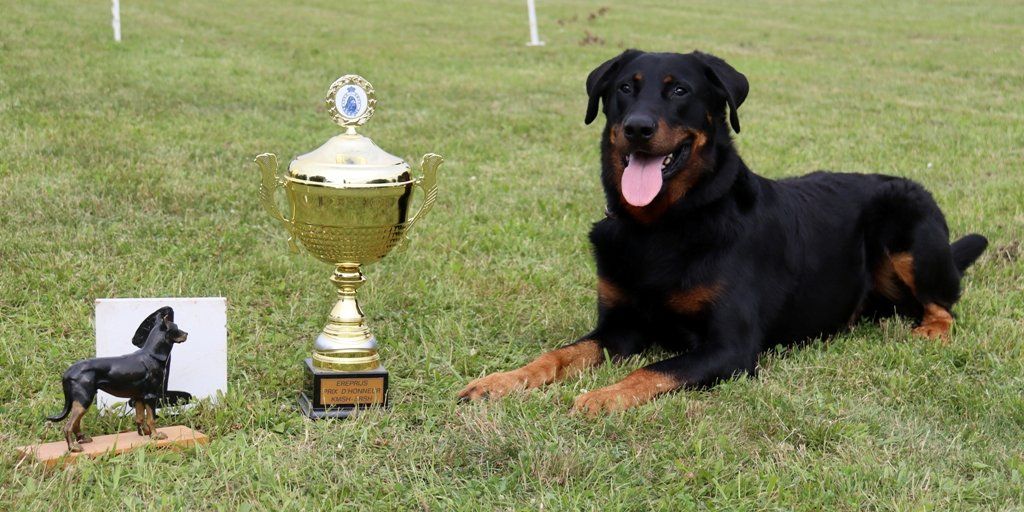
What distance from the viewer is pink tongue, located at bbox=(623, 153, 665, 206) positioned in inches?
145

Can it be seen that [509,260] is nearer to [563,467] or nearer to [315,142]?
[563,467]

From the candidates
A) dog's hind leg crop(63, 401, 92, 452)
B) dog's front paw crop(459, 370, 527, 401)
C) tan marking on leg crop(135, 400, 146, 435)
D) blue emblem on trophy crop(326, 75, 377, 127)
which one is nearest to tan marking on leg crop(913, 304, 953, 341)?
dog's front paw crop(459, 370, 527, 401)

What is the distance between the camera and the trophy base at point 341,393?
3.26 metres

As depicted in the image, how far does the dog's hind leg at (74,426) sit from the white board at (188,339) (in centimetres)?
30

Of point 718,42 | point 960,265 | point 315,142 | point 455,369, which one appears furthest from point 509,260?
point 718,42

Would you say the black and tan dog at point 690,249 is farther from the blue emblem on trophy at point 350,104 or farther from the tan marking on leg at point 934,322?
the blue emblem on trophy at point 350,104

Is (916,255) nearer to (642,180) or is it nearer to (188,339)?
(642,180)

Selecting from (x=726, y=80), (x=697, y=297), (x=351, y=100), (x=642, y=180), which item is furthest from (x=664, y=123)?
(x=351, y=100)

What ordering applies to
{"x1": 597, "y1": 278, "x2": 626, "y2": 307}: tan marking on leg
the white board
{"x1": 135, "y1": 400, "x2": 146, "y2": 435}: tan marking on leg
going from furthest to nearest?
{"x1": 597, "y1": 278, "x2": 626, "y2": 307}: tan marking on leg < the white board < {"x1": 135, "y1": 400, "x2": 146, "y2": 435}: tan marking on leg

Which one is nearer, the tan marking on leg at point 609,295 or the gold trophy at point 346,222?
the gold trophy at point 346,222

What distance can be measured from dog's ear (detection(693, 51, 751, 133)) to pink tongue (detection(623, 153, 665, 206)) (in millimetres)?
361

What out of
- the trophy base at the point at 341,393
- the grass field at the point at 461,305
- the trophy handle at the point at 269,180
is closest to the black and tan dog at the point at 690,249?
the grass field at the point at 461,305

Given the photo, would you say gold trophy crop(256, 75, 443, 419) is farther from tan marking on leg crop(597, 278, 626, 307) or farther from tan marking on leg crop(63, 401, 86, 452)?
tan marking on leg crop(597, 278, 626, 307)

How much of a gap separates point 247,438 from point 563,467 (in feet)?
3.09
